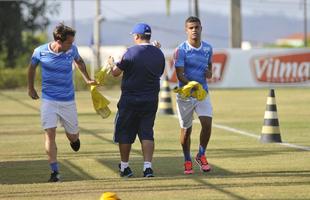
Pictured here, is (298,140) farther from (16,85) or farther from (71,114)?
(16,85)

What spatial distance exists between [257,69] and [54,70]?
27.7 meters

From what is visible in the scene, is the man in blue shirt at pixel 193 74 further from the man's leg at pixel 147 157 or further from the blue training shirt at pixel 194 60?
the man's leg at pixel 147 157

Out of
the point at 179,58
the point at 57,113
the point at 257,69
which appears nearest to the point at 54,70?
the point at 57,113

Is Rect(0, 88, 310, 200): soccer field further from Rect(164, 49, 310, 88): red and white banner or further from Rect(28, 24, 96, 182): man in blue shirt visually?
Rect(164, 49, 310, 88): red and white banner

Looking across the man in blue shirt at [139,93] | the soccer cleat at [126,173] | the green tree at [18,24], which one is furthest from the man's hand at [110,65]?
the green tree at [18,24]

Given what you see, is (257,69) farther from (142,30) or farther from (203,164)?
(142,30)

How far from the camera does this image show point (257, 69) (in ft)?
126

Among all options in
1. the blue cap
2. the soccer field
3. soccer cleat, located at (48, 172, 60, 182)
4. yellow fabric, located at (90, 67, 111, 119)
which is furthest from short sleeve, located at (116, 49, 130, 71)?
soccer cleat, located at (48, 172, 60, 182)

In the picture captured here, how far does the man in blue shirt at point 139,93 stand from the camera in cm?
1127

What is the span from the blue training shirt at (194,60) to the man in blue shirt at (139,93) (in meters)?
0.50

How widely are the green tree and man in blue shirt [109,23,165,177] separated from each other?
45638 mm

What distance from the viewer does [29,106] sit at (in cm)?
2831

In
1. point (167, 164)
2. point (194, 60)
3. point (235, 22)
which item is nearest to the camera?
point (194, 60)

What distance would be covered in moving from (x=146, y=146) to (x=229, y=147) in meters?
3.91
